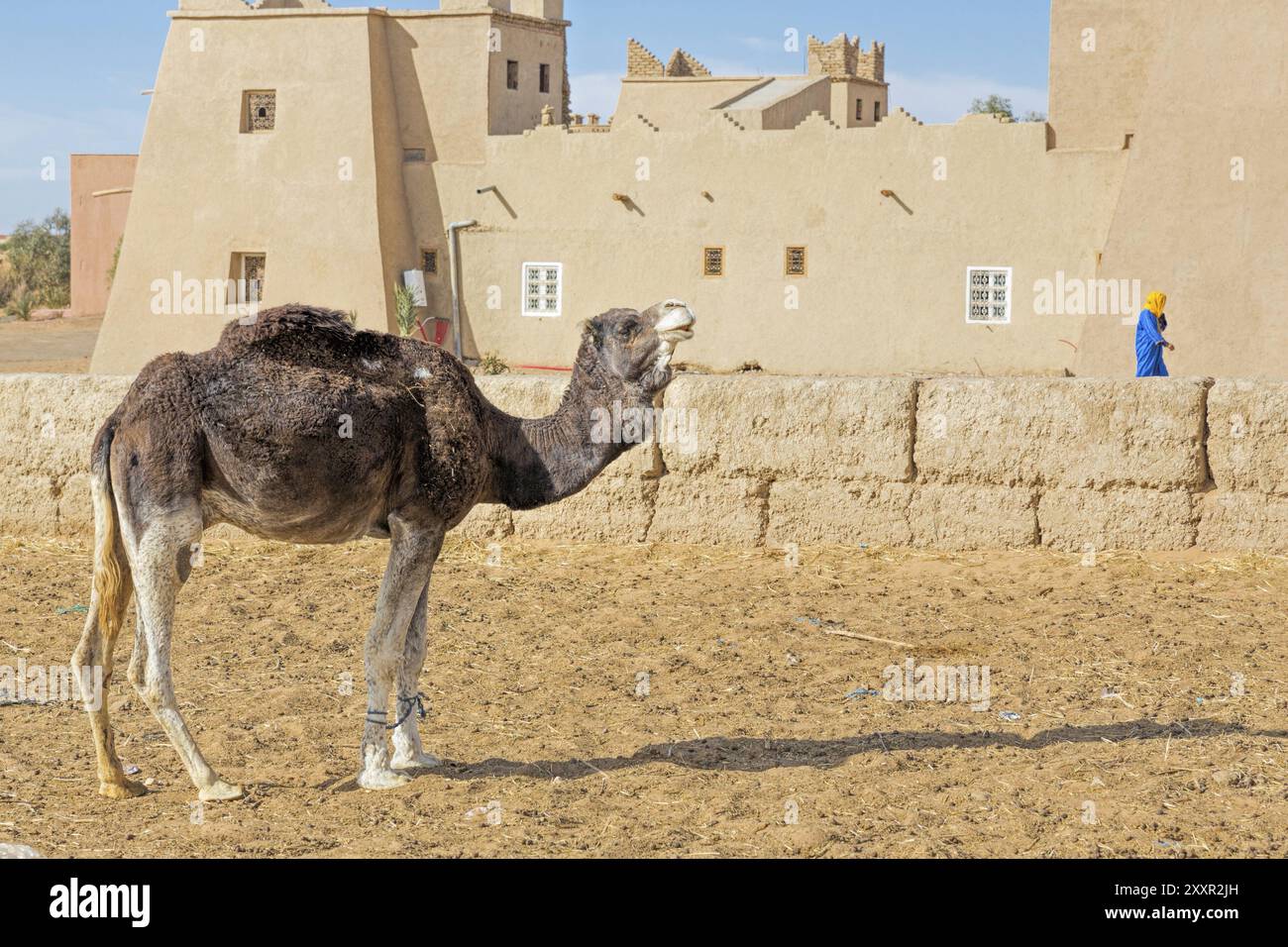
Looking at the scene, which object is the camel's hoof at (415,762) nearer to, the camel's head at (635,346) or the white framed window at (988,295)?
the camel's head at (635,346)

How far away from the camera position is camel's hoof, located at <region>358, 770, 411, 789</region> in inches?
230

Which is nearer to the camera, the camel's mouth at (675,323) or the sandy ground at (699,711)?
the sandy ground at (699,711)

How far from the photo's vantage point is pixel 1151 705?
23.0 feet

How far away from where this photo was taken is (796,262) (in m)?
27.0

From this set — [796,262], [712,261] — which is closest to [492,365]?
[712,261]

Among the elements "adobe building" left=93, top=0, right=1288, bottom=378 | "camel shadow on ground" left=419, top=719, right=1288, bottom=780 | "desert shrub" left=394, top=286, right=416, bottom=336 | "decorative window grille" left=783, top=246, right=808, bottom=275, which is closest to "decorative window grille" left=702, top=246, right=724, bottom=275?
"adobe building" left=93, top=0, right=1288, bottom=378

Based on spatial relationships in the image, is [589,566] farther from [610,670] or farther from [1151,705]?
[1151,705]

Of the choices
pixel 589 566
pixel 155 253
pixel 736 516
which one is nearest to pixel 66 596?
pixel 589 566

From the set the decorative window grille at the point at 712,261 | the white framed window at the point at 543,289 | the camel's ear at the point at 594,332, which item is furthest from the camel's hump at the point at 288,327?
the white framed window at the point at 543,289

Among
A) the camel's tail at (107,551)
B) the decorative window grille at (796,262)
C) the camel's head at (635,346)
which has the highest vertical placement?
the decorative window grille at (796,262)

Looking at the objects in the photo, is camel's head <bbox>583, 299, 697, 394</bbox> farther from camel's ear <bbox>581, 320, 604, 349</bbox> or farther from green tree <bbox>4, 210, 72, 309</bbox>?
green tree <bbox>4, 210, 72, 309</bbox>

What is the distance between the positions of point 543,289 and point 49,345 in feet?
49.7

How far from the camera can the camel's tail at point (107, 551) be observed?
18.6 ft

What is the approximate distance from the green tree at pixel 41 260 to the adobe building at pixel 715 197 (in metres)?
21.5
